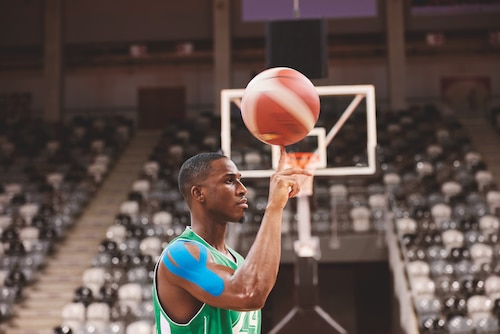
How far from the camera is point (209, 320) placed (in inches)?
86.3

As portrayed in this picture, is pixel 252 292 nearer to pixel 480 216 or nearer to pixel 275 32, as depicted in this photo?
pixel 275 32

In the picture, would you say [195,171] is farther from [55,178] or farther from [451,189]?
[55,178]

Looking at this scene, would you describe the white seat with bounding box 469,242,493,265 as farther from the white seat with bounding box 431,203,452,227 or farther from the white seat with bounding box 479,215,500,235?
the white seat with bounding box 431,203,452,227

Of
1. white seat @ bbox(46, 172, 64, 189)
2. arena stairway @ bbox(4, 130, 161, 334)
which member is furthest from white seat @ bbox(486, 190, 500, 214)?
white seat @ bbox(46, 172, 64, 189)

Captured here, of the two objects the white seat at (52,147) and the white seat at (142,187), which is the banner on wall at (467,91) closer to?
the white seat at (142,187)

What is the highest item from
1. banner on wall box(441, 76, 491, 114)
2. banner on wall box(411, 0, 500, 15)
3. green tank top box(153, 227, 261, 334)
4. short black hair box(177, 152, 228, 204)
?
banner on wall box(411, 0, 500, 15)

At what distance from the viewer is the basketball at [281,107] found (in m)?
2.62

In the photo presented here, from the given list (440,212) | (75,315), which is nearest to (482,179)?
(440,212)

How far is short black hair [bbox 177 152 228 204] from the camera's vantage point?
7.63ft

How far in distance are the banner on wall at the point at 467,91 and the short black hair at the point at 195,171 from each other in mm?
15290

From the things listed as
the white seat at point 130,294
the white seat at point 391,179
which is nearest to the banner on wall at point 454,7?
the white seat at point 391,179

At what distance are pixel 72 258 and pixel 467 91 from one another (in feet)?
32.5

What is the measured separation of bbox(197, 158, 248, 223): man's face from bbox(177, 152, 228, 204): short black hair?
2 centimetres

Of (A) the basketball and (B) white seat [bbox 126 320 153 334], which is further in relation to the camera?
(B) white seat [bbox 126 320 153 334]
